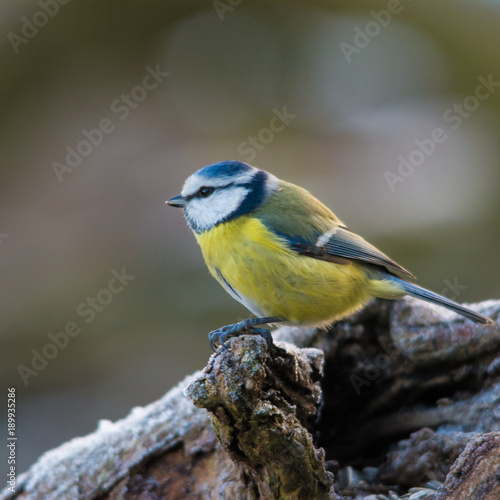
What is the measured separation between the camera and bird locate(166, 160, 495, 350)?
1.68 m

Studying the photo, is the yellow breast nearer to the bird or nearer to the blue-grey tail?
the bird

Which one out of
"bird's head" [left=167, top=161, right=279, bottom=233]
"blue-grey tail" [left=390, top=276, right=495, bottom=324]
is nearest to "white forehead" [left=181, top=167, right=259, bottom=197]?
"bird's head" [left=167, top=161, right=279, bottom=233]

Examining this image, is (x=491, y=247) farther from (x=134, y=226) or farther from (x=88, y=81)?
(x=88, y=81)

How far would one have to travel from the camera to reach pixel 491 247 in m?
3.65

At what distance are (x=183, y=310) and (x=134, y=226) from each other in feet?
2.14

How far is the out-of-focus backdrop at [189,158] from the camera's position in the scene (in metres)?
3.38

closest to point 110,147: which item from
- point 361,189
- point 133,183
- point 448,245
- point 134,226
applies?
point 133,183

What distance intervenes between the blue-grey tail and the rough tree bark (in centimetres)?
10

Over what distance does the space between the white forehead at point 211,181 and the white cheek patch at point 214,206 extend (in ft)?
0.08

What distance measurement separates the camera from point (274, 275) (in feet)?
5.50

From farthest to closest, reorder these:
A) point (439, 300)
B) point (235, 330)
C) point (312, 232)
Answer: point (312, 232), point (439, 300), point (235, 330)

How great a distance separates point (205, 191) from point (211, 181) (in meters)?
0.04

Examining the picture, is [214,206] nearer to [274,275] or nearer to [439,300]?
[274,275]

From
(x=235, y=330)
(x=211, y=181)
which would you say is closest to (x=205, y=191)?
(x=211, y=181)
